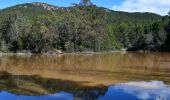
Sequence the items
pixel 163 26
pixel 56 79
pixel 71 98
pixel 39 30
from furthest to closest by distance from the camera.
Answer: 1. pixel 163 26
2. pixel 39 30
3. pixel 56 79
4. pixel 71 98

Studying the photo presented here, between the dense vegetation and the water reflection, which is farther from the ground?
the dense vegetation

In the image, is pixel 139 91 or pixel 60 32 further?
pixel 60 32

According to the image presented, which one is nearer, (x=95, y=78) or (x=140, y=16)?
(x=95, y=78)

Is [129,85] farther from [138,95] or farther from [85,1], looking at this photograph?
[85,1]

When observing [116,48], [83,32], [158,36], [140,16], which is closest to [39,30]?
[83,32]

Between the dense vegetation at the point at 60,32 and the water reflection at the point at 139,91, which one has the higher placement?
the dense vegetation at the point at 60,32

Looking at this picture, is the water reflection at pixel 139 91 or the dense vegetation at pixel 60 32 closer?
the water reflection at pixel 139 91

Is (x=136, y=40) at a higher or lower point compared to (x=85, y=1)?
lower

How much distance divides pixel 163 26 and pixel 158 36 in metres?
4.54

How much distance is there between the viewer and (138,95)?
23875mm

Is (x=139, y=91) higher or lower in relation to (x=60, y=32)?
lower

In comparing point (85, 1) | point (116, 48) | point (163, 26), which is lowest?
point (116, 48)

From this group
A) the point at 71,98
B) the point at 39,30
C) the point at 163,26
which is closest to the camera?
the point at 71,98

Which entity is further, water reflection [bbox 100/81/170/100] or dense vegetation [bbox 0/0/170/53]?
dense vegetation [bbox 0/0/170/53]
